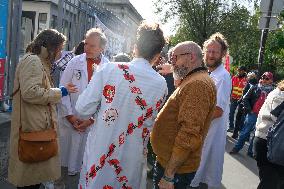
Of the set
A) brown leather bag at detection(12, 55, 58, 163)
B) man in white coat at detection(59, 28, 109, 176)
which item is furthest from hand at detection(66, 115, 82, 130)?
brown leather bag at detection(12, 55, 58, 163)

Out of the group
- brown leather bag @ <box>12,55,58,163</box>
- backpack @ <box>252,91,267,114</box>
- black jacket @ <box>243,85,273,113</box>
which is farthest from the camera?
black jacket @ <box>243,85,273,113</box>

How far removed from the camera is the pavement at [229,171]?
196 inches

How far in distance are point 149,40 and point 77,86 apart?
67.8 inches

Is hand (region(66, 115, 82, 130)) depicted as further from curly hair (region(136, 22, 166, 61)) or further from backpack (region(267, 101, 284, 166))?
backpack (region(267, 101, 284, 166))

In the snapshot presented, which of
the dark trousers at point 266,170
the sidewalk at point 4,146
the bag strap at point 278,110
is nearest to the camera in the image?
the bag strap at point 278,110

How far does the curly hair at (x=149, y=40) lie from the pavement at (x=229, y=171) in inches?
92.9

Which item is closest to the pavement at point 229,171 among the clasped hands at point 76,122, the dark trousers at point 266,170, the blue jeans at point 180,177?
the clasped hands at point 76,122

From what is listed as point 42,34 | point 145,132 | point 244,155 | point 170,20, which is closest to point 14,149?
point 42,34

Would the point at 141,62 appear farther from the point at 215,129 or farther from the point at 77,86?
the point at 215,129

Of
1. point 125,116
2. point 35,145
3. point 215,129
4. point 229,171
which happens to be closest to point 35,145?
point 35,145

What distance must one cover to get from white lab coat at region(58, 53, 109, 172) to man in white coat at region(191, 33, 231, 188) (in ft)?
4.16

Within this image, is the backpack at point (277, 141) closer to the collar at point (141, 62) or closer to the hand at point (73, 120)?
the collar at point (141, 62)

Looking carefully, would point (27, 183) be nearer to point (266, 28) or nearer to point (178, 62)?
point (178, 62)

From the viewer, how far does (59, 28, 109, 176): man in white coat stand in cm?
444
